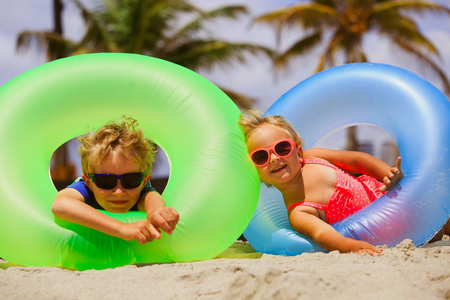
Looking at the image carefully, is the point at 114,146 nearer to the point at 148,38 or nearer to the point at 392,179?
the point at 392,179

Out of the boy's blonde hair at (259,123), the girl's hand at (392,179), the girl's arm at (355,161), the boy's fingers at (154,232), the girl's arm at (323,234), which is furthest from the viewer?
the girl's arm at (355,161)

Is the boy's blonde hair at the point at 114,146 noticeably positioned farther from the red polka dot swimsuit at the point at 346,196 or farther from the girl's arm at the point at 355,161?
the girl's arm at the point at 355,161

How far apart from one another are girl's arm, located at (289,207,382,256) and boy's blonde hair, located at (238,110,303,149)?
1.69ft

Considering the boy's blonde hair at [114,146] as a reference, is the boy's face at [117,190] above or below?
below

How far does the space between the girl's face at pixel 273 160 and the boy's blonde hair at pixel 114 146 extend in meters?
0.71

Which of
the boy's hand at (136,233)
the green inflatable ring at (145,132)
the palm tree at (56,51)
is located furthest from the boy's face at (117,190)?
the palm tree at (56,51)

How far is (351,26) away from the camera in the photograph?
1853 cm

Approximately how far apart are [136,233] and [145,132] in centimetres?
81

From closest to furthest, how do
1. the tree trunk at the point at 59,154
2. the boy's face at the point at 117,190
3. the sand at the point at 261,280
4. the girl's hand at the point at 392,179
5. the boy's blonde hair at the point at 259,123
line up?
the sand at the point at 261,280 < the boy's face at the point at 117,190 < the girl's hand at the point at 392,179 < the boy's blonde hair at the point at 259,123 < the tree trunk at the point at 59,154

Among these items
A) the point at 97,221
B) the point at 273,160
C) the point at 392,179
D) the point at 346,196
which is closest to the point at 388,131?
the point at 392,179

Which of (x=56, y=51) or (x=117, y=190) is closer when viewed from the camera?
(x=117, y=190)

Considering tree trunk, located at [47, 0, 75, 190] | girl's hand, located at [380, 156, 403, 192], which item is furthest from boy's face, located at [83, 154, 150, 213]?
tree trunk, located at [47, 0, 75, 190]

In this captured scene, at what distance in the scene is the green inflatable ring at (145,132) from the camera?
269cm

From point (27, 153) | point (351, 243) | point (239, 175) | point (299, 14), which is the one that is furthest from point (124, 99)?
point (299, 14)
